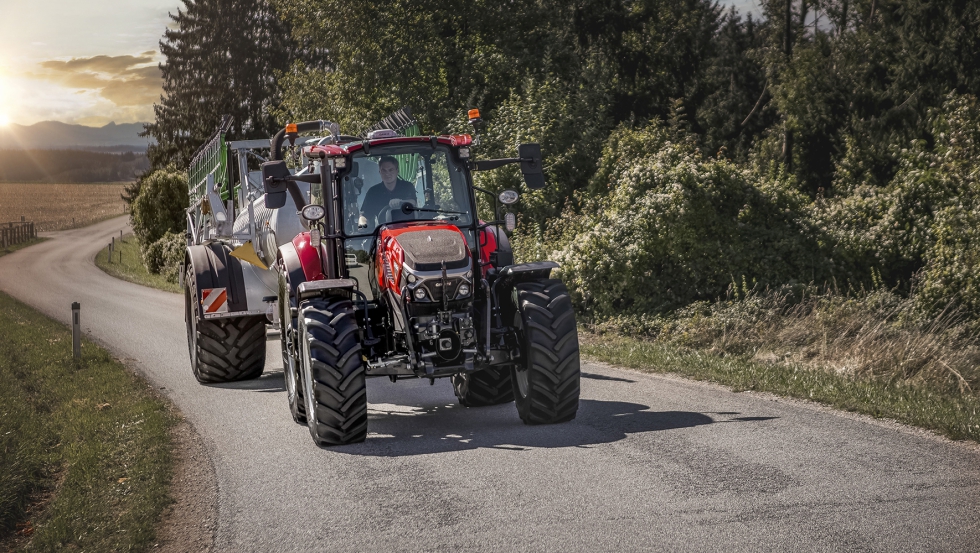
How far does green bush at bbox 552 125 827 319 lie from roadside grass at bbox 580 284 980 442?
2.44 ft

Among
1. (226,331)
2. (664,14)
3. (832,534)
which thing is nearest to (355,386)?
(832,534)

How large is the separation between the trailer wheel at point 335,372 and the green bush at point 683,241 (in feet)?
35.5

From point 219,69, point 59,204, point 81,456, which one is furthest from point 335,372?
point 59,204

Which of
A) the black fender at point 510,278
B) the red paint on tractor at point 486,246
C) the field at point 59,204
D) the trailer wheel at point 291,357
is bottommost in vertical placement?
the field at point 59,204

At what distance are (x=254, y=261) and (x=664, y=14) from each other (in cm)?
3184

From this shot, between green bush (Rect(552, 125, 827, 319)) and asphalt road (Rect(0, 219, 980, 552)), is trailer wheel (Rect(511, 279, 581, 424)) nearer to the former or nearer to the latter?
asphalt road (Rect(0, 219, 980, 552))

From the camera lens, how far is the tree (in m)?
57.7

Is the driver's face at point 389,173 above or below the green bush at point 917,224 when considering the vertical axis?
above

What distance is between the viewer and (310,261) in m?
10.4

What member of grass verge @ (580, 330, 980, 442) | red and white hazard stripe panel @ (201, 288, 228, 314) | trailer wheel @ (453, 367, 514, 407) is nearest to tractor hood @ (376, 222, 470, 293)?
trailer wheel @ (453, 367, 514, 407)

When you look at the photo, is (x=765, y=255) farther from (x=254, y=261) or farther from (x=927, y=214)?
(x=254, y=261)

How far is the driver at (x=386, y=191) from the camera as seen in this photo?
9719 millimetres

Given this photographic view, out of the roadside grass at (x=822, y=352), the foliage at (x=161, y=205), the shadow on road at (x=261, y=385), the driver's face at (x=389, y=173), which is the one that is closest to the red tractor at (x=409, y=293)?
the driver's face at (x=389, y=173)

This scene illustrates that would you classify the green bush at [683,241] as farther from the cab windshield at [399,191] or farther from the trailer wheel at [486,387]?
the cab windshield at [399,191]
